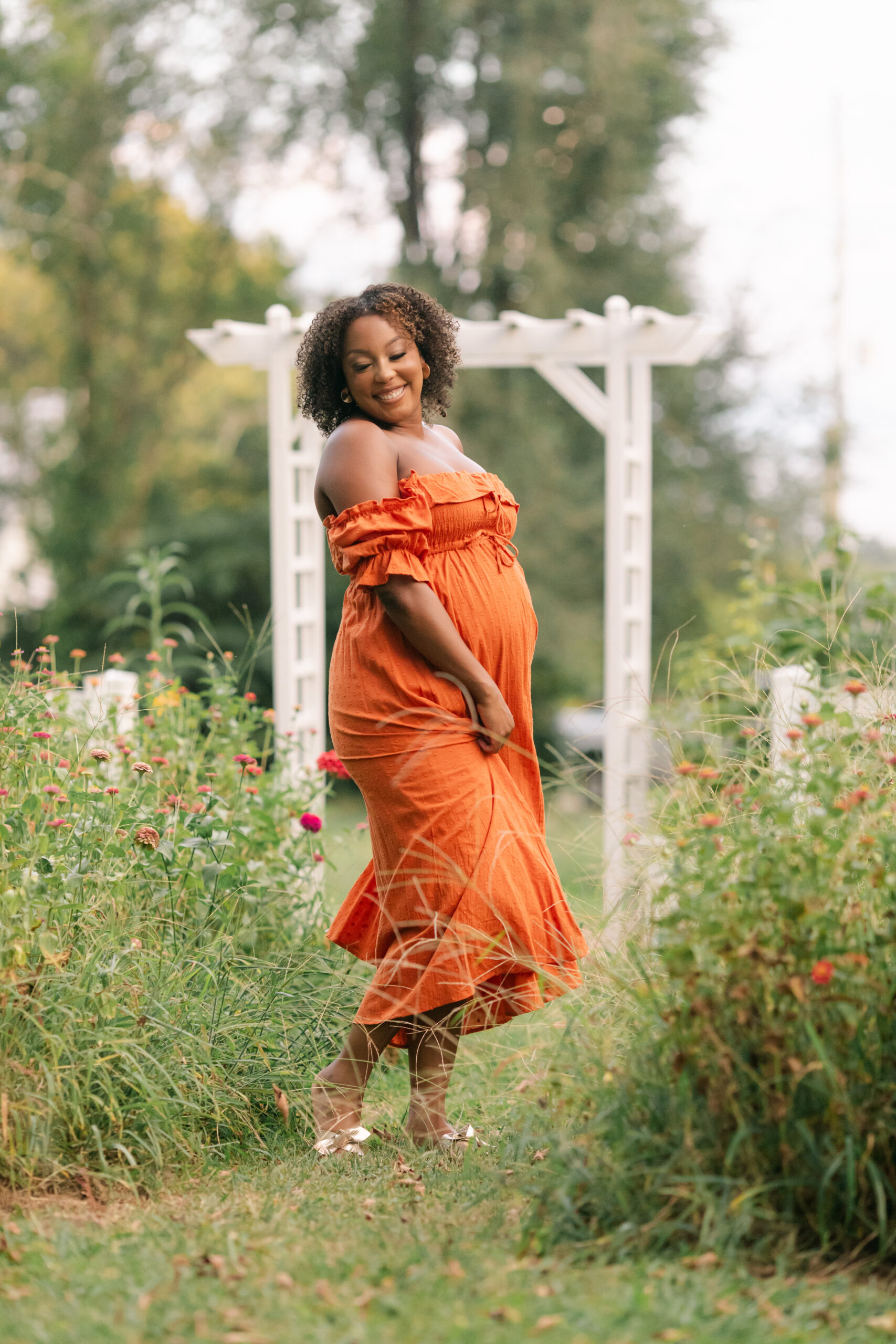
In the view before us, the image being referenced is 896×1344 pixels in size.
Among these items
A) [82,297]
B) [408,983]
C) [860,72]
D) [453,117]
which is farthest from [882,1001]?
[860,72]

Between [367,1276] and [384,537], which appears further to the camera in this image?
[384,537]

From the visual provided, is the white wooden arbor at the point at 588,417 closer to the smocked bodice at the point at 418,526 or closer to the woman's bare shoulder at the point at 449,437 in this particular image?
the woman's bare shoulder at the point at 449,437

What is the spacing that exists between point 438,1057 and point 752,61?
1342 centimetres

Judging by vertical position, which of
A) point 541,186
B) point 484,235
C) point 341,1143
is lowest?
point 341,1143

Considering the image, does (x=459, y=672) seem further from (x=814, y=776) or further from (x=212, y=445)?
(x=212, y=445)

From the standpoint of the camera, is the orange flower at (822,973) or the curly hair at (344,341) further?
the curly hair at (344,341)

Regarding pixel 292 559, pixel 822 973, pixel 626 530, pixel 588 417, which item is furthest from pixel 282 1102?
pixel 588 417

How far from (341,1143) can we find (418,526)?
133 centimetres

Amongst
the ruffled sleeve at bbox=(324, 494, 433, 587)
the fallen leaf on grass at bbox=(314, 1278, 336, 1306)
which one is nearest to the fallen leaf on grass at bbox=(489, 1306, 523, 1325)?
the fallen leaf on grass at bbox=(314, 1278, 336, 1306)

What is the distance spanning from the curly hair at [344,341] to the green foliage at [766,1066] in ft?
4.52

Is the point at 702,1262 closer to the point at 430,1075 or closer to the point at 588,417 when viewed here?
the point at 430,1075

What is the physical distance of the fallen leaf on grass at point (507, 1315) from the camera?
5.60ft

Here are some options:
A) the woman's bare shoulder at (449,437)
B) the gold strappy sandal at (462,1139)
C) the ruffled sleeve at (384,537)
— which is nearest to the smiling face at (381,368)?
the woman's bare shoulder at (449,437)

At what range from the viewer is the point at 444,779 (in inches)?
105
